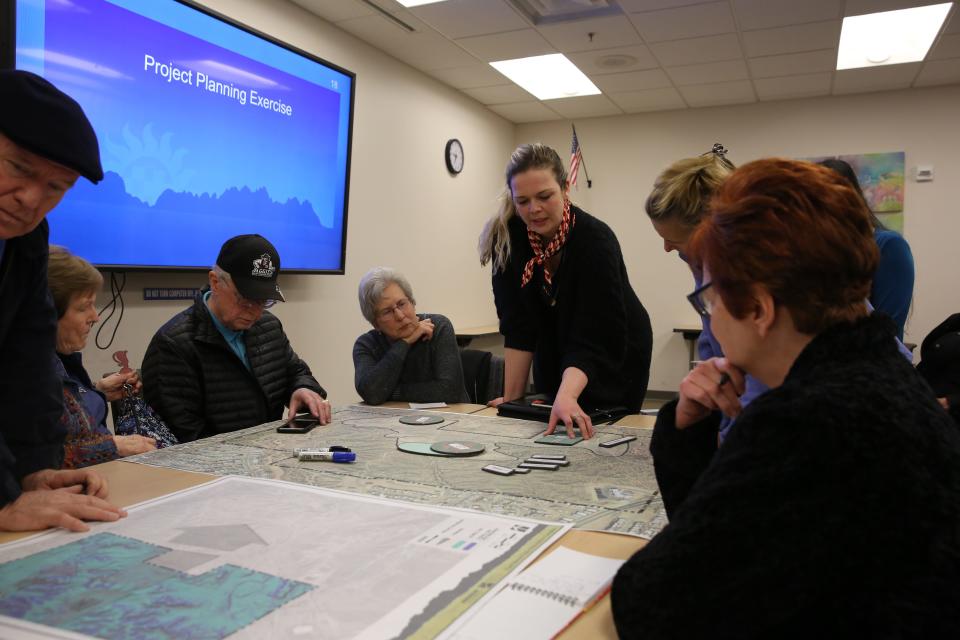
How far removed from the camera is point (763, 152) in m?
6.13

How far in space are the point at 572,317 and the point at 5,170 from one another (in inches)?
61.0

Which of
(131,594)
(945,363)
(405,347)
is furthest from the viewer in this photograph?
(405,347)

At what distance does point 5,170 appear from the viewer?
1157 mm

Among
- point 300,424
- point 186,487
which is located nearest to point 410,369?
point 300,424

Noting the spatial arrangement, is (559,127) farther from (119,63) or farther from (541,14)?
(119,63)

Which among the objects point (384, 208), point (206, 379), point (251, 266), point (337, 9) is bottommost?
point (206, 379)

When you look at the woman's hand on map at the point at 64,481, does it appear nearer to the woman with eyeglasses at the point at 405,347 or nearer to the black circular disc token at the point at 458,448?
the black circular disc token at the point at 458,448

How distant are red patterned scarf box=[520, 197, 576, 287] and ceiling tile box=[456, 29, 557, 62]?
2654 millimetres

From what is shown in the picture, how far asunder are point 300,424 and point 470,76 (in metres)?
4.10

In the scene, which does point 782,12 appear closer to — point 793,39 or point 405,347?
point 793,39

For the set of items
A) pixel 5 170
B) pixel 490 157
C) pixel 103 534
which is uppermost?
pixel 490 157

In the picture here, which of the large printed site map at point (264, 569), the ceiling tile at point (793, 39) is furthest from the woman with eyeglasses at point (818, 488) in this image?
the ceiling tile at point (793, 39)

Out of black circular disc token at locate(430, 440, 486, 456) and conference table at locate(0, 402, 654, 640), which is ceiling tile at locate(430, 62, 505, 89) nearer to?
black circular disc token at locate(430, 440, 486, 456)

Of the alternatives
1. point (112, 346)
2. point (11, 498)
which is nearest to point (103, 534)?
point (11, 498)
